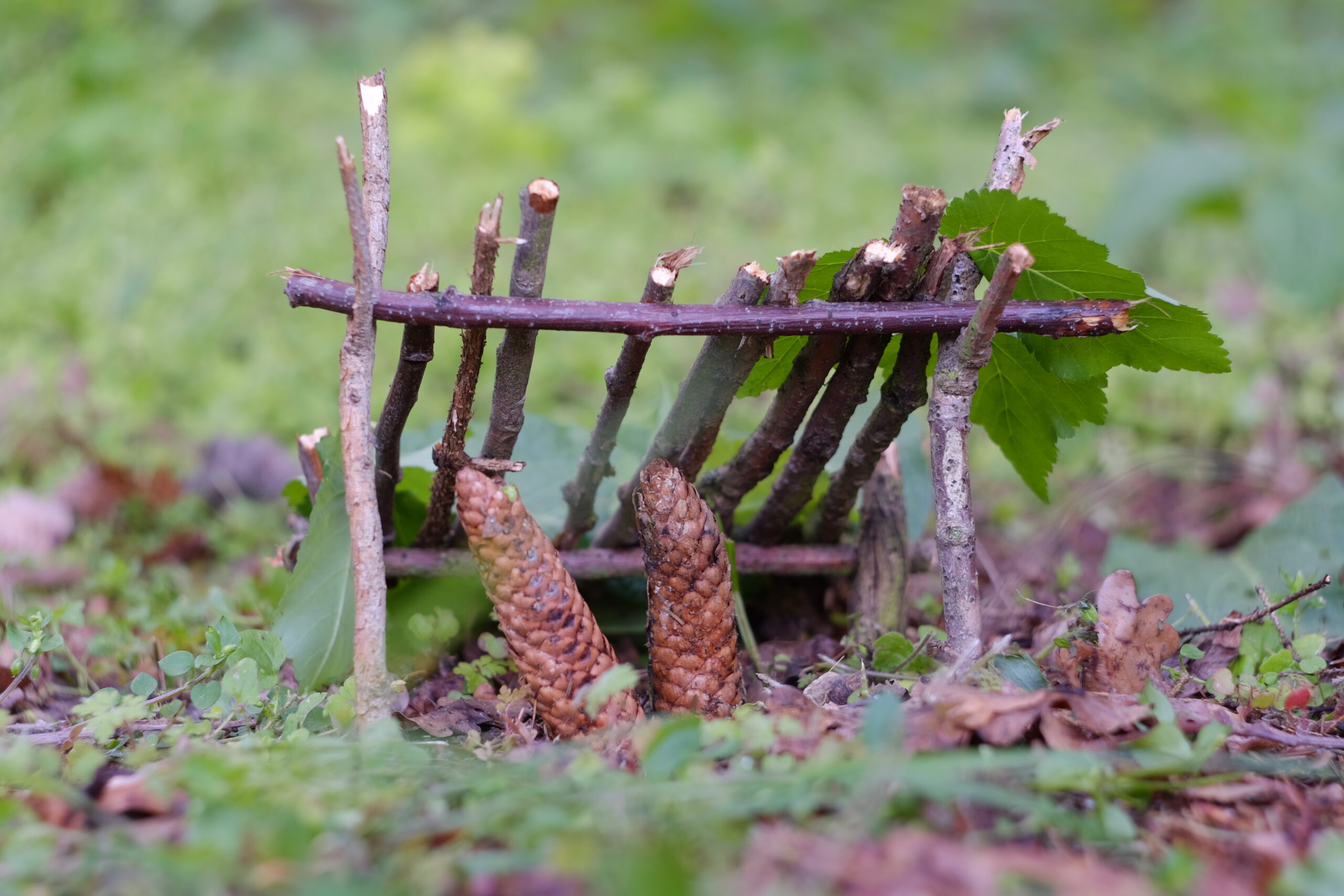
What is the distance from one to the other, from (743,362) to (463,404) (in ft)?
1.17

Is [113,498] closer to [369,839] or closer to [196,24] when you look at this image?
[369,839]

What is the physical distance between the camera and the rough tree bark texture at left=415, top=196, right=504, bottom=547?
1.10m

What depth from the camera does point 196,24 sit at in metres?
5.87

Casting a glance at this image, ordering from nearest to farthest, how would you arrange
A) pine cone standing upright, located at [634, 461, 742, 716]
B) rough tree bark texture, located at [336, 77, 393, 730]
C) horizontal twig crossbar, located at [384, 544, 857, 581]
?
rough tree bark texture, located at [336, 77, 393, 730] → pine cone standing upright, located at [634, 461, 742, 716] → horizontal twig crossbar, located at [384, 544, 857, 581]

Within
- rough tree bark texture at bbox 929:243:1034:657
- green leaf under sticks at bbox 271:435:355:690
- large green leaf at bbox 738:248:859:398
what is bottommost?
green leaf under sticks at bbox 271:435:355:690

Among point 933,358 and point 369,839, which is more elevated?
point 933,358

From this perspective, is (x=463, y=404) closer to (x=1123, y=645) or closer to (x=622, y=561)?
(x=622, y=561)

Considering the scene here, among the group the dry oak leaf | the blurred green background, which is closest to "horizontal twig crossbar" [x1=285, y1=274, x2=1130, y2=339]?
the dry oak leaf

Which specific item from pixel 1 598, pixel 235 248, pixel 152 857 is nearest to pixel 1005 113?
pixel 152 857

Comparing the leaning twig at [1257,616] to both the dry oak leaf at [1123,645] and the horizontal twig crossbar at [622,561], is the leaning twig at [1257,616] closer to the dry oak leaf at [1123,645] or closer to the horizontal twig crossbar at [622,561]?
the dry oak leaf at [1123,645]

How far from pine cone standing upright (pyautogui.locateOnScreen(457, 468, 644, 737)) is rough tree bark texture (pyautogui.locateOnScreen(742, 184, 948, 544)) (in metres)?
0.42

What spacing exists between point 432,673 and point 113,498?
145 centimetres

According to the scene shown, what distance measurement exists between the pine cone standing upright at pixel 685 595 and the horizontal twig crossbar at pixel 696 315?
0.20 meters

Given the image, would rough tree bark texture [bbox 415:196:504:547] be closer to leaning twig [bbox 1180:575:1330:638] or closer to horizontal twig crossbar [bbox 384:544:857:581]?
horizontal twig crossbar [bbox 384:544:857:581]
